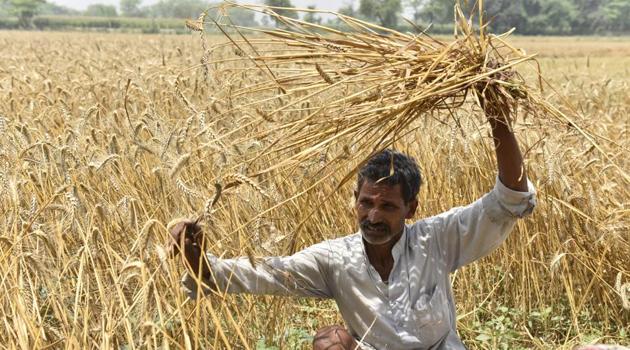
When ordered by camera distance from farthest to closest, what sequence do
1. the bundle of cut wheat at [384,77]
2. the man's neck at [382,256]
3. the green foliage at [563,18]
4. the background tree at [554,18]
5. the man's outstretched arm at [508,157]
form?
the background tree at [554,18] → the green foliage at [563,18] → the man's neck at [382,256] → the man's outstretched arm at [508,157] → the bundle of cut wheat at [384,77]

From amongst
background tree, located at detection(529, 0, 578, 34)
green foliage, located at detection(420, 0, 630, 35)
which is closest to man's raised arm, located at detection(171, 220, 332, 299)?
green foliage, located at detection(420, 0, 630, 35)

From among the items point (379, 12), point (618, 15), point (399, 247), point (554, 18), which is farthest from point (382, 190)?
point (618, 15)

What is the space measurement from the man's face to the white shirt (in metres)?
0.09

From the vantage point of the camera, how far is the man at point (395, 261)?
214cm

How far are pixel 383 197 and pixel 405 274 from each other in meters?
0.24

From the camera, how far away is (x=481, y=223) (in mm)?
2215

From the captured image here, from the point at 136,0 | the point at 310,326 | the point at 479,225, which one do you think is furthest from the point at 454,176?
the point at 136,0

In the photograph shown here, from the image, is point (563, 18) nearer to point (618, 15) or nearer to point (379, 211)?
point (618, 15)

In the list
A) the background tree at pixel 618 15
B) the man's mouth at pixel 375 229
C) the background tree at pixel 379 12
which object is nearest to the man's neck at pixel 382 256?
the man's mouth at pixel 375 229

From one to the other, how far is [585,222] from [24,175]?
217cm

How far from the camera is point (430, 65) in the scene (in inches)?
73.5

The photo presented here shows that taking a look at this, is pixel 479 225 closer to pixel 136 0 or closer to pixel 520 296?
pixel 520 296

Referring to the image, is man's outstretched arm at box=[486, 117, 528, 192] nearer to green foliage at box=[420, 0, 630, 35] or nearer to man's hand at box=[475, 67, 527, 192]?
man's hand at box=[475, 67, 527, 192]

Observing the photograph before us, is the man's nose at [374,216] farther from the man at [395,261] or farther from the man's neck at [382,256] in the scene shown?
the man's neck at [382,256]
